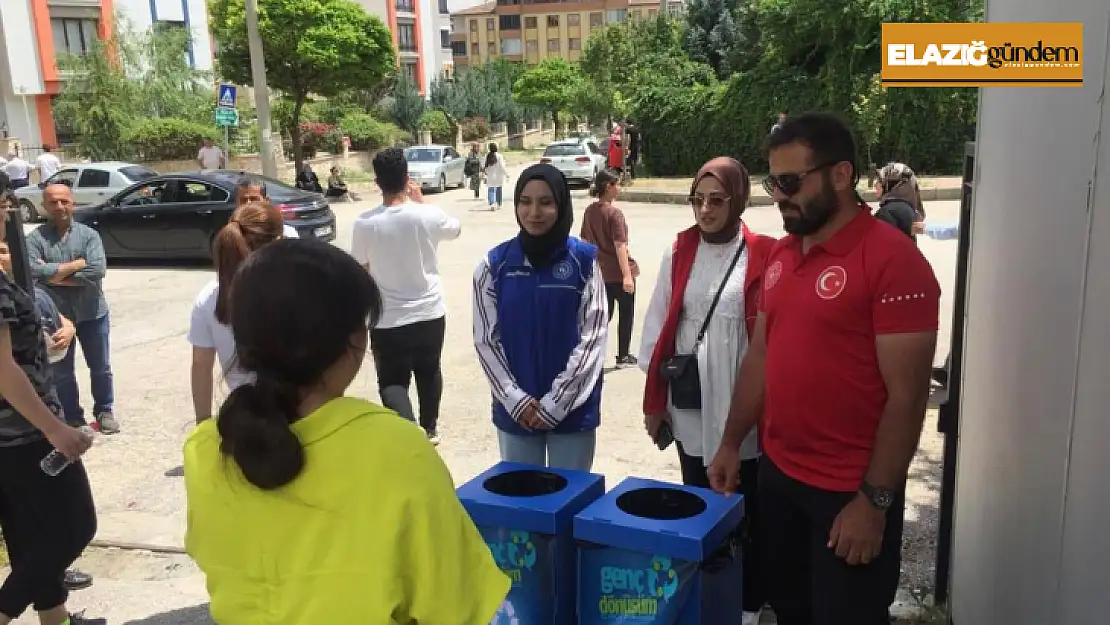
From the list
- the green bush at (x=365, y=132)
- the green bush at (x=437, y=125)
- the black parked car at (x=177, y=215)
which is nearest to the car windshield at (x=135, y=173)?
the black parked car at (x=177, y=215)

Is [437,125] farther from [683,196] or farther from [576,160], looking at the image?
[683,196]

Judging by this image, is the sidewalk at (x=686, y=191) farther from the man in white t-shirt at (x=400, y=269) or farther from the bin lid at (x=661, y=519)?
the bin lid at (x=661, y=519)

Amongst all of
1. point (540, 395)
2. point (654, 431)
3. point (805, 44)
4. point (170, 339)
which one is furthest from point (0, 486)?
point (805, 44)

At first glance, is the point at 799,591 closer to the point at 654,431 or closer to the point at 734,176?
the point at 654,431

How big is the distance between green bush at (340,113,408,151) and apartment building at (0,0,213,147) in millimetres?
9015

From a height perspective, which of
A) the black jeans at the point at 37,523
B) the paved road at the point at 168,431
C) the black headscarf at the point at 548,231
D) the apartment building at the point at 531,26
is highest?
the apartment building at the point at 531,26

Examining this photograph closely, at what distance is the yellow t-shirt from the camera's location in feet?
4.99

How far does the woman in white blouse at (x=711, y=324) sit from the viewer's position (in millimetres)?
3336

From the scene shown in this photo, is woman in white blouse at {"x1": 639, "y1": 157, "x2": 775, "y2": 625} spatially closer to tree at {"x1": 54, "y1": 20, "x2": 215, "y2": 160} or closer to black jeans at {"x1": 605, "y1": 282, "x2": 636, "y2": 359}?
black jeans at {"x1": 605, "y1": 282, "x2": 636, "y2": 359}

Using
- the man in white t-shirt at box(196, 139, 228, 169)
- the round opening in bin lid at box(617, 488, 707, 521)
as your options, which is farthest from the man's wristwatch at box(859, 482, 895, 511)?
the man in white t-shirt at box(196, 139, 228, 169)

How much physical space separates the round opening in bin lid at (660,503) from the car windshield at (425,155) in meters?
23.3

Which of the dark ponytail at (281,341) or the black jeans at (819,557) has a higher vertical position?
the dark ponytail at (281,341)

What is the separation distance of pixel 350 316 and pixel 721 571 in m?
1.43

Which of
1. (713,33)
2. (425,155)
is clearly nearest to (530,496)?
(425,155)
